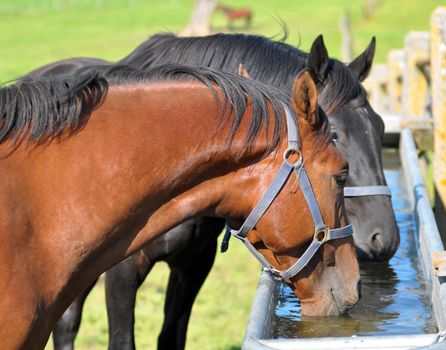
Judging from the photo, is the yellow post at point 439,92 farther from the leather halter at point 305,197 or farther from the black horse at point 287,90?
the leather halter at point 305,197

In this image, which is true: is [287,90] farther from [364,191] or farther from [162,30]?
[162,30]

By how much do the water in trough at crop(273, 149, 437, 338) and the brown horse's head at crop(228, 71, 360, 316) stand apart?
0.59 feet

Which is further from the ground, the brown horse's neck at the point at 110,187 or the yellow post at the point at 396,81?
the yellow post at the point at 396,81

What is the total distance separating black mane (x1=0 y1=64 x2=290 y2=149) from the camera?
293 centimetres

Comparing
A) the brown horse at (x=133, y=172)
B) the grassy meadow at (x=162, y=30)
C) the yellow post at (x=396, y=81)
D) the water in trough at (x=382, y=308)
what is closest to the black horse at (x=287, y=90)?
the water in trough at (x=382, y=308)

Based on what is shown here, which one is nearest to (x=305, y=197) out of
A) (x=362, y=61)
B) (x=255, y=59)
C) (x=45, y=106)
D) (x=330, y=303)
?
(x=330, y=303)

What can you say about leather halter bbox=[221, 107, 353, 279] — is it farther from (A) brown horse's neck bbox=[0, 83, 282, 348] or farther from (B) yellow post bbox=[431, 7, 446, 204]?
(B) yellow post bbox=[431, 7, 446, 204]

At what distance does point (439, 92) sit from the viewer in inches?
227

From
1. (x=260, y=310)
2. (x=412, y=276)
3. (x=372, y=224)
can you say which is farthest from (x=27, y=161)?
(x=412, y=276)

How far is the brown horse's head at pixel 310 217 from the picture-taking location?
309 cm

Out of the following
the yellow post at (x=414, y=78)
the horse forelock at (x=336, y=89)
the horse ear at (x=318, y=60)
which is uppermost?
the yellow post at (x=414, y=78)

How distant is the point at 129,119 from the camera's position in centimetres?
302

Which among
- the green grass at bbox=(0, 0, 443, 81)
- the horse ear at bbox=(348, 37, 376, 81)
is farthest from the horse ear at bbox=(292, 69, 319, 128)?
the green grass at bbox=(0, 0, 443, 81)

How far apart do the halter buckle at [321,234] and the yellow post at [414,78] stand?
5275 millimetres
